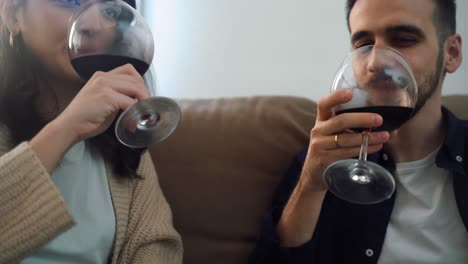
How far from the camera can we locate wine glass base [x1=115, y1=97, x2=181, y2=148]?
2.00 feet

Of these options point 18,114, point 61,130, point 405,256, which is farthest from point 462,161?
point 18,114

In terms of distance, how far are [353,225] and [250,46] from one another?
85 centimetres

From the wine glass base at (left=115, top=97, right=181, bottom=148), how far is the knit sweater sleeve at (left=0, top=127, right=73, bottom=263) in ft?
0.42

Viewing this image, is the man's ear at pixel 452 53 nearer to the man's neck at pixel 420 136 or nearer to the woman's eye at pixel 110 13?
the man's neck at pixel 420 136

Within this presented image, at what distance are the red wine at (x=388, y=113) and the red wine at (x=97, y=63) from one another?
0.36m

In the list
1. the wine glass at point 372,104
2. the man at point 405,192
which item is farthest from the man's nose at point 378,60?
the man at point 405,192

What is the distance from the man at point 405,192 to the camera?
81 centimetres

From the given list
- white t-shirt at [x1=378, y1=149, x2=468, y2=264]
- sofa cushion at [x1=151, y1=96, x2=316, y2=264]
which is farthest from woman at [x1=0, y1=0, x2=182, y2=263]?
white t-shirt at [x1=378, y1=149, x2=468, y2=264]

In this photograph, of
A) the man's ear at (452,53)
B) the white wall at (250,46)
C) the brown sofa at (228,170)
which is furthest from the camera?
the white wall at (250,46)

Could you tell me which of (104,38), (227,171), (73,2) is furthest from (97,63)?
(227,171)

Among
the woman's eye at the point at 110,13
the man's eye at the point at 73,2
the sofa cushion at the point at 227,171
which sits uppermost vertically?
the woman's eye at the point at 110,13

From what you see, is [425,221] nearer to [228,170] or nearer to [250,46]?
[228,170]

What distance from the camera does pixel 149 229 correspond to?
822mm

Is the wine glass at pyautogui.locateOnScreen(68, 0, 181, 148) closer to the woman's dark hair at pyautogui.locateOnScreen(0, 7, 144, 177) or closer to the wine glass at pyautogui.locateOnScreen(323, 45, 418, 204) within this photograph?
the woman's dark hair at pyautogui.locateOnScreen(0, 7, 144, 177)
